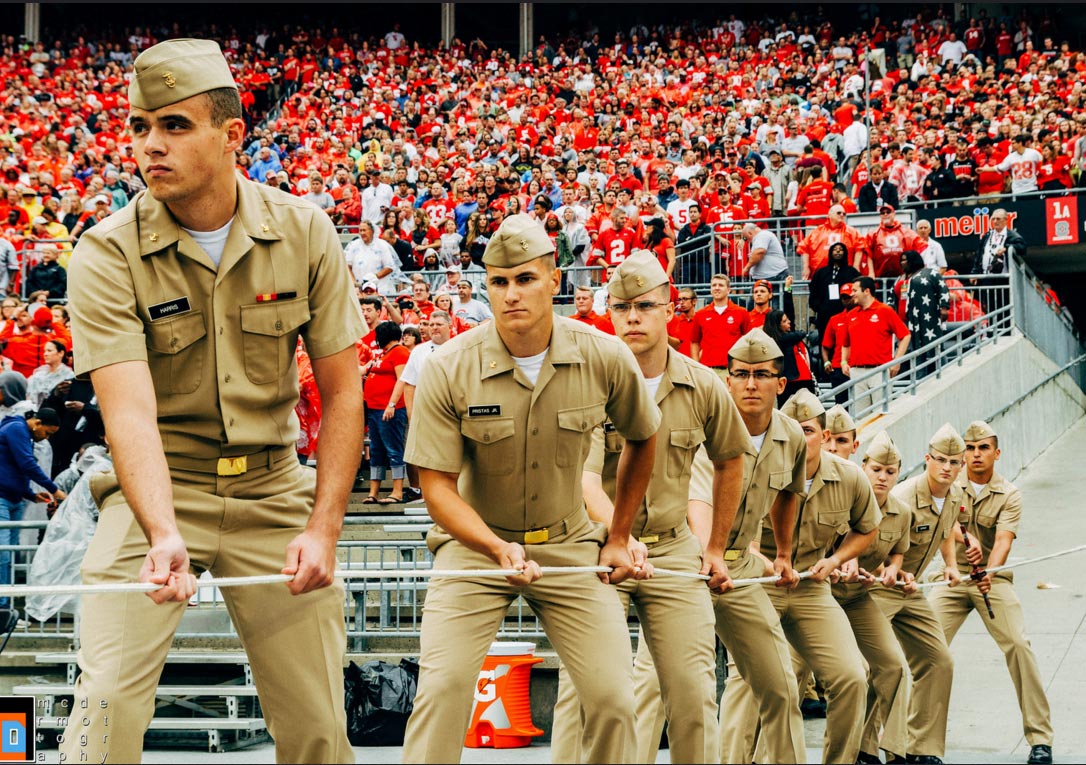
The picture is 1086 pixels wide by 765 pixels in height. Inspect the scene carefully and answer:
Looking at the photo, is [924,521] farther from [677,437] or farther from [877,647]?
[677,437]

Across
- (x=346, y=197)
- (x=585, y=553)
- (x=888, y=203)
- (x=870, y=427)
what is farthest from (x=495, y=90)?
(x=585, y=553)

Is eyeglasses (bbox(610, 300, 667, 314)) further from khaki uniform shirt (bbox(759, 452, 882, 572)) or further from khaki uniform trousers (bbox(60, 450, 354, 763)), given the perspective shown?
khaki uniform trousers (bbox(60, 450, 354, 763))

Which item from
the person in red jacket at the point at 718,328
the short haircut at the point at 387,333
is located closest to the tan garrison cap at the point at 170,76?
the short haircut at the point at 387,333

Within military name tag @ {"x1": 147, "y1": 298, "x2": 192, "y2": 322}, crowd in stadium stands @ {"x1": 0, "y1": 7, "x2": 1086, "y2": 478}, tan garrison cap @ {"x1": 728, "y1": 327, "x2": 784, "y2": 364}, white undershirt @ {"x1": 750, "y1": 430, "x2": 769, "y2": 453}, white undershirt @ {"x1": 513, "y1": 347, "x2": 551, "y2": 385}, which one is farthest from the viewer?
crowd in stadium stands @ {"x1": 0, "y1": 7, "x2": 1086, "y2": 478}

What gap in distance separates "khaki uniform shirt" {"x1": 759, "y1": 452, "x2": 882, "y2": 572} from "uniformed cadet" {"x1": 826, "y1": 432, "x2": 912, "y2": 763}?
1.73 ft

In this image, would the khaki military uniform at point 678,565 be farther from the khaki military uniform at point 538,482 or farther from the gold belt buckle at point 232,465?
the gold belt buckle at point 232,465

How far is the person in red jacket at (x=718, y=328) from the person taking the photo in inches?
570

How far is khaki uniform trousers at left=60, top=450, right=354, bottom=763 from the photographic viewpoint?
3.57 meters

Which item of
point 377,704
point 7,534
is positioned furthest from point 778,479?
point 7,534

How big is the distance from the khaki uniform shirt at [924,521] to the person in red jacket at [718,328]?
16.0ft

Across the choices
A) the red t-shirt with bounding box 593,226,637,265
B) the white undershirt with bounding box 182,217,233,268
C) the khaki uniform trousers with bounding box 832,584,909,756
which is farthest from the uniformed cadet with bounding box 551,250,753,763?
the red t-shirt with bounding box 593,226,637,265

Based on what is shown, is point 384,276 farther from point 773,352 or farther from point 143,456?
point 143,456

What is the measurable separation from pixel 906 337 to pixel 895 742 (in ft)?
22.3

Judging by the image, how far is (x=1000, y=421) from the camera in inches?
689
